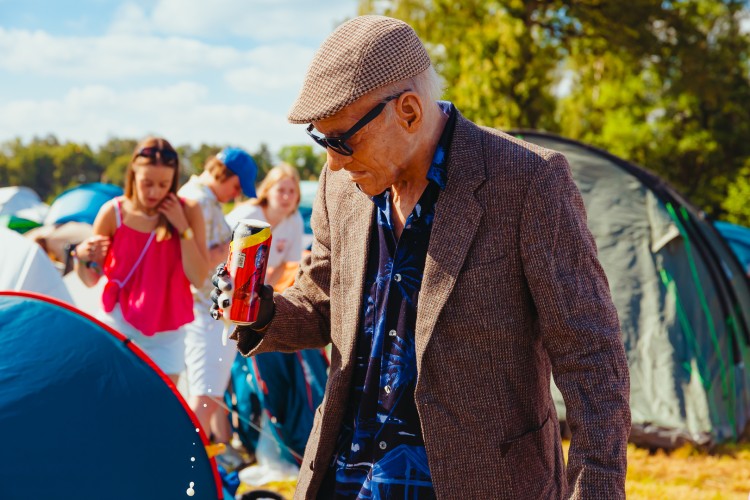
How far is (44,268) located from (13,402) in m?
1.65

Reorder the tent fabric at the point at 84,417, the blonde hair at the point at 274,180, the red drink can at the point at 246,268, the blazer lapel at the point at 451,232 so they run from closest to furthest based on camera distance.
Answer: the blazer lapel at the point at 451,232 < the red drink can at the point at 246,268 < the tent fabric at the point at 84,417 < the blonde hair at the point at 274,180

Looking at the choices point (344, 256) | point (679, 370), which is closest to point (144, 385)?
point (344, 256)

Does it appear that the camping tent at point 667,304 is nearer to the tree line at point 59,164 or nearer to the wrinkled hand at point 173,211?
the wrinkled hand at point 173,211

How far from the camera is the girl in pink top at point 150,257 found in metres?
3.65

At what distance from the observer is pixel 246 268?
161cm

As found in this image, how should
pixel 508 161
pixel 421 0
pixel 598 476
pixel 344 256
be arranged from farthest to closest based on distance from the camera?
1. pixel 421 0
2. pixel 344 256
3. pixel 508 161
4. pixel 598 476

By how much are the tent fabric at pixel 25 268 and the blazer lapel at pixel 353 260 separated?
2308mm

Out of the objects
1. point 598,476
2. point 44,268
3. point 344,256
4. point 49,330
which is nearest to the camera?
point 598,476

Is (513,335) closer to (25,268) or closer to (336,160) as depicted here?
(336,160)

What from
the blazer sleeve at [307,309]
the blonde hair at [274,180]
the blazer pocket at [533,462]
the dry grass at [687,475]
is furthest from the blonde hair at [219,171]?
the blazer pocket at [533,462]

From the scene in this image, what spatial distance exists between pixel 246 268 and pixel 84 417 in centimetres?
89

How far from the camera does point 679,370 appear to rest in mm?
5039

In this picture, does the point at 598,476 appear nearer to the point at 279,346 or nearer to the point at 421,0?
the point at 279,346

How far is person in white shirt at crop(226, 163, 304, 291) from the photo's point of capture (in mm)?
4914
